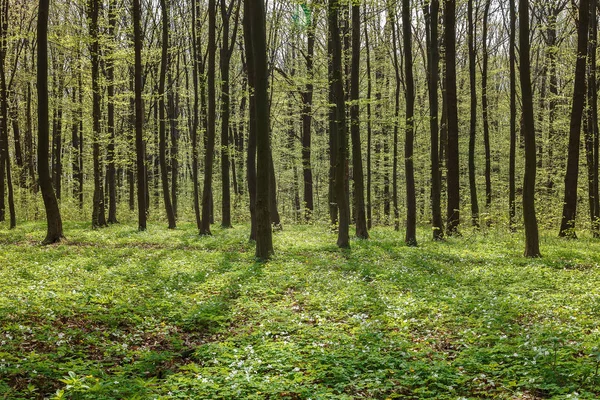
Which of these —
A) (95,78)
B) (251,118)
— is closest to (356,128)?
(251,118)

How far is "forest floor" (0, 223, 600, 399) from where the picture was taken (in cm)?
504

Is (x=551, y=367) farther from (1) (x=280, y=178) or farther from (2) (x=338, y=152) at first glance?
(1) (x=280, y=178)

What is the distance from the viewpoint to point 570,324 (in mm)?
6836

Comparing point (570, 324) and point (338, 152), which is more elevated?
point (338, 152)

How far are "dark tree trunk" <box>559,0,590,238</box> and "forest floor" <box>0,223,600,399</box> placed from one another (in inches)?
206

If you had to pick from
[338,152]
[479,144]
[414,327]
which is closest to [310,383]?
[414,327]

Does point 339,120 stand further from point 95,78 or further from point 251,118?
point 95,78

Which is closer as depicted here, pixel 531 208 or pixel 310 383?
pixel 310 383

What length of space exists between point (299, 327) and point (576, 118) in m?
16.4

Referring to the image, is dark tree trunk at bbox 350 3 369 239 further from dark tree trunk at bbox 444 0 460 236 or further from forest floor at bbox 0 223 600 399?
forest floor at bbox 0 223 600 399

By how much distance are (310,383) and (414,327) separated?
9.86 feet

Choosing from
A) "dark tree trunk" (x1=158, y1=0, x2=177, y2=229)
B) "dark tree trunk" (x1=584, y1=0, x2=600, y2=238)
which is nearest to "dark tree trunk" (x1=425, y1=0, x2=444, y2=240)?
"dark tree trunk" (x1=584, y1=0, x2=600, y2=238)

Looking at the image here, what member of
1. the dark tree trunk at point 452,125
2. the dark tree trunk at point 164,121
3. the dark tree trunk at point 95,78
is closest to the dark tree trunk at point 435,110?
the dark tree trunk at point 452,125

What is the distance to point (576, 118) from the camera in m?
17.4
